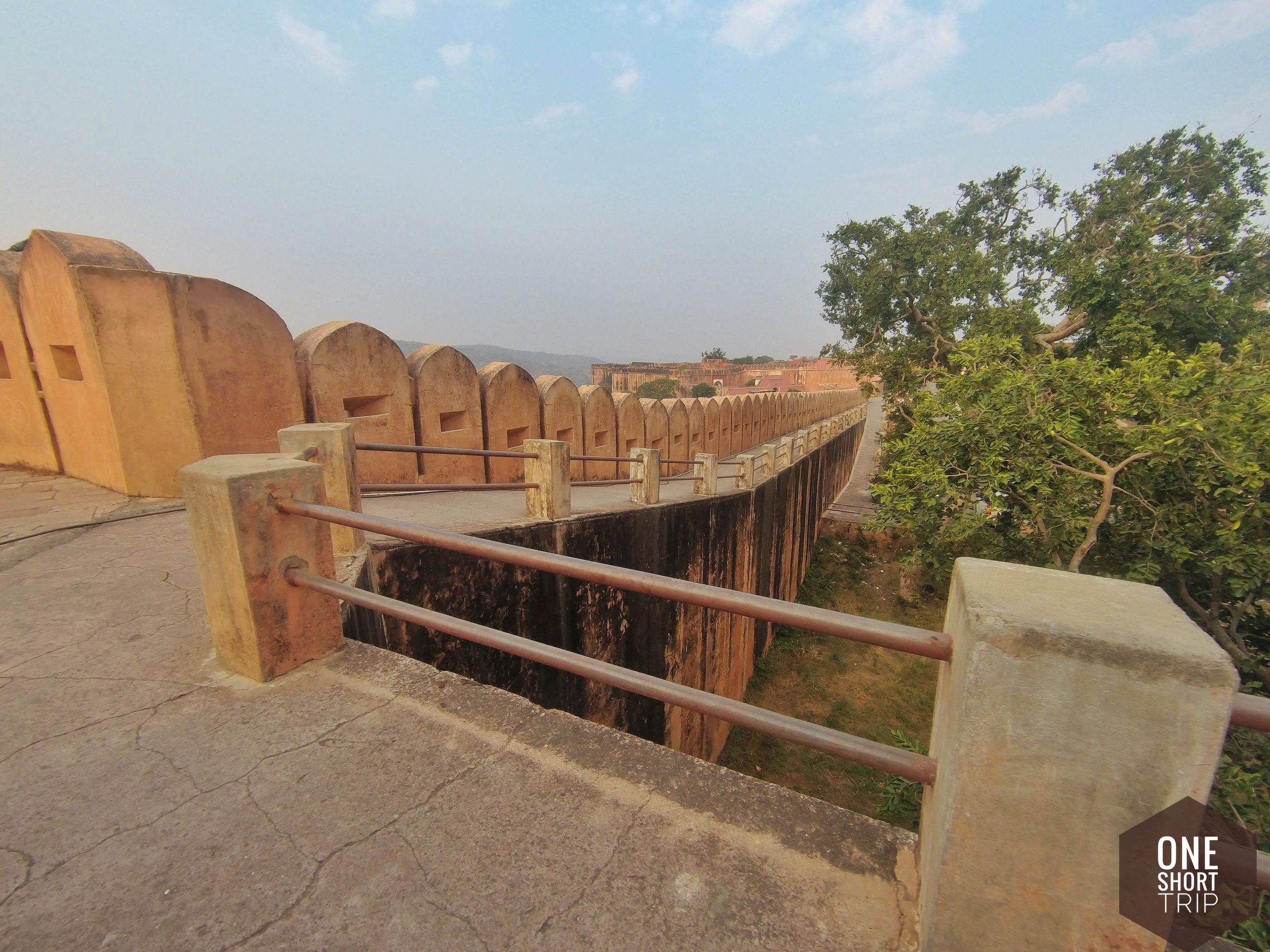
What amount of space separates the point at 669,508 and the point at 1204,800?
4.71m

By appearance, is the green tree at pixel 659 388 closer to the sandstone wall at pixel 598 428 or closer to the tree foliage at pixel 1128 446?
the tree foliage at pixel 1128 446

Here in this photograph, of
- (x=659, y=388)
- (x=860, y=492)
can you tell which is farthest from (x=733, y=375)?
(x=860, y=492)

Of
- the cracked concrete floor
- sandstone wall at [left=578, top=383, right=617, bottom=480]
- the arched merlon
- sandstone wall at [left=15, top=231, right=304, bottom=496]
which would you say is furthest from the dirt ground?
sandstone wall at [left=15, top=231, right=304, bottom=496]

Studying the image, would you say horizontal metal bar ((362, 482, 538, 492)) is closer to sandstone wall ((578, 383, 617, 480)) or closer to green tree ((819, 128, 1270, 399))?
sandstone wall ((578, 383, 617, 480))

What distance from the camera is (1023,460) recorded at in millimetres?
5348

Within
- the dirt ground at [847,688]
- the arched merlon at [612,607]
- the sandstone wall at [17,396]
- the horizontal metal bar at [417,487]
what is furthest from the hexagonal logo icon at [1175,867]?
the sandstone wall at [17,396]

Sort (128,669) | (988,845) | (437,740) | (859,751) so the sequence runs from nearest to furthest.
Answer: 1. (988,845)
2. (859,751)
3. (437,740)
4. (128,669)

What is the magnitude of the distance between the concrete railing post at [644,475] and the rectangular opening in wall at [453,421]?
1664mm

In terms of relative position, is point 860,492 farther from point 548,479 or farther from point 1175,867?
point 1175,867

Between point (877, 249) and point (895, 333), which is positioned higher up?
point (877, 249)

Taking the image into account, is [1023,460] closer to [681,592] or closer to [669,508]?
[669,508]

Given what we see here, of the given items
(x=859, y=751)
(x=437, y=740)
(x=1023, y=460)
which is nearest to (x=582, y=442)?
(x=1023, y=460)

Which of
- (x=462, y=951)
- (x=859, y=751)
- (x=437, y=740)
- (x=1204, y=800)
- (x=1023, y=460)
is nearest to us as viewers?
(x=1204, y=800)

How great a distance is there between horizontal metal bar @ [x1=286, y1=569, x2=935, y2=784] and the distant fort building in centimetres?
4403
